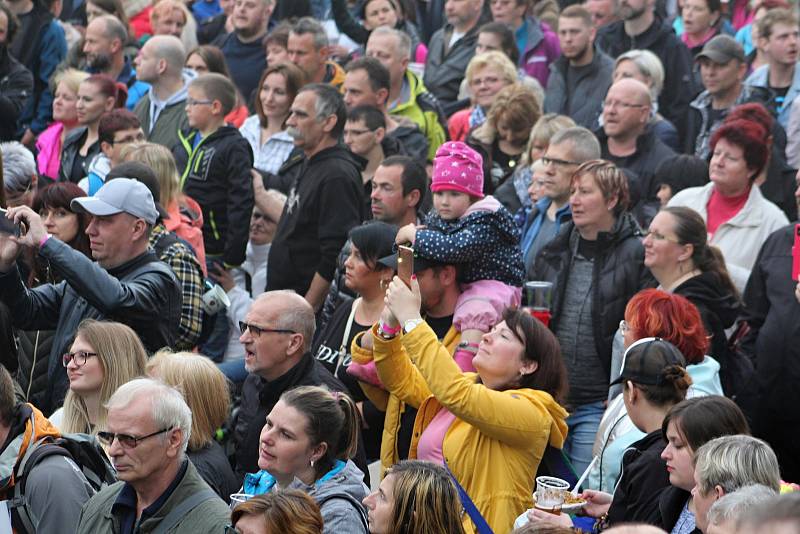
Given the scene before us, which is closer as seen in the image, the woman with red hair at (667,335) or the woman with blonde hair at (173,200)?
the woman with red hair at (667,335)

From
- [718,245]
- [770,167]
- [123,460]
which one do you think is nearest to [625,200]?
[718,245]

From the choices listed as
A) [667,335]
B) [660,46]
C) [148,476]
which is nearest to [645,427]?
[667,335]

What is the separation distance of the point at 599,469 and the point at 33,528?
2.24 m

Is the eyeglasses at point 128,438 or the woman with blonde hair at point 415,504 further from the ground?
the eyeglasses at point 128,438

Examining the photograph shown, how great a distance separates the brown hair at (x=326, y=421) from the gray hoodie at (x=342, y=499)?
0.07 meters

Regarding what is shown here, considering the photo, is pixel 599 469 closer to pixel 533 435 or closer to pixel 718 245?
pixel 533 435

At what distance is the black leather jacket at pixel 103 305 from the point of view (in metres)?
5.88

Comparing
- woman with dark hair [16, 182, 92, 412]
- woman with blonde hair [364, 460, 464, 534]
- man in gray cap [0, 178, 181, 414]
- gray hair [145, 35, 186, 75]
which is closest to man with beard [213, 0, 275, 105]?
gray hair [145, 35, 186, 75]

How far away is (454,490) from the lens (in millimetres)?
4371

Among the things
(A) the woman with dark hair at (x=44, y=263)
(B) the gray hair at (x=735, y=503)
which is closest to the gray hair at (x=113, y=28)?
(A) the woman with dark hair at (x=44, y=263)

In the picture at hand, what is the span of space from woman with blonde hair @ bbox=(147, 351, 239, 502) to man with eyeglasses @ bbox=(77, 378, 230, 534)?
60 cm

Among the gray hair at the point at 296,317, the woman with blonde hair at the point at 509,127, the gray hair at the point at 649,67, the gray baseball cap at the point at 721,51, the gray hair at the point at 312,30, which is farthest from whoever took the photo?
the gray hair at the point at 312,30

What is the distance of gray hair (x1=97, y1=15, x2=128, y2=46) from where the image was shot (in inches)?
444

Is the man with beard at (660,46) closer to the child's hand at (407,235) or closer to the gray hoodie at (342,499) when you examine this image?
the child's hand at (407,235)
